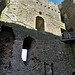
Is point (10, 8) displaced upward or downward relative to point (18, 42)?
upward

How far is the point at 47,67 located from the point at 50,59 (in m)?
0.59

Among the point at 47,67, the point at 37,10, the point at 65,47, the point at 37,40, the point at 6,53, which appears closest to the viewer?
the point at 6,53

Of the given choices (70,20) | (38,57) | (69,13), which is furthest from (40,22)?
(38,57)

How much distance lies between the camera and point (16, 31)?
19.7 feet

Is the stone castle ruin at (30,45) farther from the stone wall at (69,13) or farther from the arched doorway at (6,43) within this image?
the stone wall at (69,13)

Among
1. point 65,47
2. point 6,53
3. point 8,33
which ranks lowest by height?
point 6,53

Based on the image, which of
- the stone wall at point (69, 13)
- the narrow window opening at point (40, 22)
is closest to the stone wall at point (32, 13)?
the narrow window opening at point (40, 22)

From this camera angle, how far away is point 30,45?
6680 millimetres

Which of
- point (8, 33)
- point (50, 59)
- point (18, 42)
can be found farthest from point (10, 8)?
point (50, 59)

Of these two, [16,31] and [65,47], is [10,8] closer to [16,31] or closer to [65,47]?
[16,31]

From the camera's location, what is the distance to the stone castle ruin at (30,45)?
526 centimetres

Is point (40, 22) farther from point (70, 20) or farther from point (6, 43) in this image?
point (6, 43)

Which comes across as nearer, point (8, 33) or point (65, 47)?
point (8, 33)

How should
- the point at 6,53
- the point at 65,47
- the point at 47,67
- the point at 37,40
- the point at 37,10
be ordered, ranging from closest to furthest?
1. the point at 6,53
2. the point at 47,67
3. the point at 37,40
4. the point at 65,47
5. the point at 37,10
